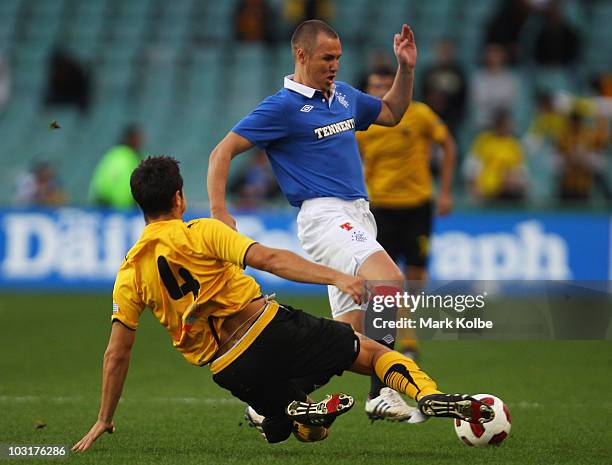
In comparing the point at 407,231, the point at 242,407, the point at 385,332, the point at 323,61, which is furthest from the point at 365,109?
the point at 407,231

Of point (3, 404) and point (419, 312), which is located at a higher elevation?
point (419, 312)

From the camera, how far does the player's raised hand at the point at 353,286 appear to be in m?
5.44

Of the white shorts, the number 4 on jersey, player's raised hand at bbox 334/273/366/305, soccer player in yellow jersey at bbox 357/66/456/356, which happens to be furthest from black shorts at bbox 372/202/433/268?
player's raised hand at bbox 334/273/366/305

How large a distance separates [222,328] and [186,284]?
1.02 ft

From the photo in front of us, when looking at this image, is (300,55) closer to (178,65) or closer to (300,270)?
(300,270)

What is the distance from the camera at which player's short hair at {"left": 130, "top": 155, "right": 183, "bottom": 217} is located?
6.11 m

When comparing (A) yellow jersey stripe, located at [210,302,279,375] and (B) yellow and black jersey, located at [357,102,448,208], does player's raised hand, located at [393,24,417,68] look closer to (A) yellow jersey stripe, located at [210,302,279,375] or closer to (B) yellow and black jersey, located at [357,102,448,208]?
(A) yellow jersey stripe, located at [210,302,279,375]

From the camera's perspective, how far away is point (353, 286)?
5.46m

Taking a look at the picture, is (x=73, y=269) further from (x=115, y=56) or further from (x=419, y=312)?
(x=419, y=312)

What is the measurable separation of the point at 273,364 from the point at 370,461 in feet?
2.24

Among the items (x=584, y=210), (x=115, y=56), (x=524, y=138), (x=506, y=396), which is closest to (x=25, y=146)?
(x=115, y=56)

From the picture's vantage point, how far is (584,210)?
16.2m

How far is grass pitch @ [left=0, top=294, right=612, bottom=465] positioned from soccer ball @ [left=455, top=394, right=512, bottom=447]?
2.3 inches

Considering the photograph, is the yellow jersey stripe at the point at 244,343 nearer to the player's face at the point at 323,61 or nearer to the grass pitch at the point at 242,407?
the grass pitch at the point at 242,407
